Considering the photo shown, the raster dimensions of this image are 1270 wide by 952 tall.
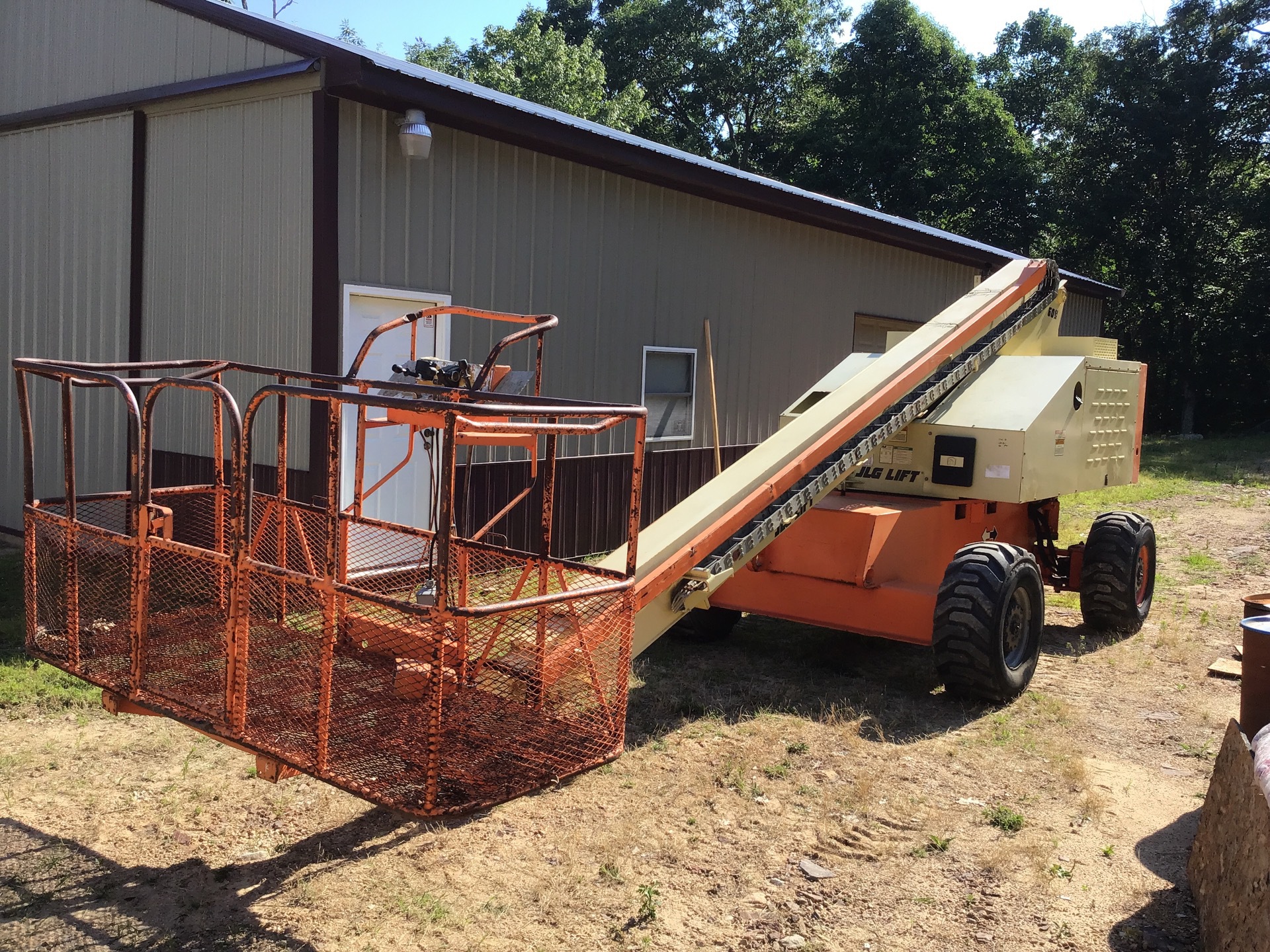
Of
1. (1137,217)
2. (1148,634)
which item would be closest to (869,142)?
(1137,217)

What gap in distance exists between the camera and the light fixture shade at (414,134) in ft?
25.7

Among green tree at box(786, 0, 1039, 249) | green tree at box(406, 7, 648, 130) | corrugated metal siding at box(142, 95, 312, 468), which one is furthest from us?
green tree at box(786, 0, 1039, 249)

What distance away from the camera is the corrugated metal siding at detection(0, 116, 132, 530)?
902cm

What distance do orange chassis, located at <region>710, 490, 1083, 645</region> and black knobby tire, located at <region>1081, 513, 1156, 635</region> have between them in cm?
138

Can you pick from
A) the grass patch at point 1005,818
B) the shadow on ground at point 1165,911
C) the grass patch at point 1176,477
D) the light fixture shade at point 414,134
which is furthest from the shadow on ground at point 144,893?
the grass patch at point 1176,477

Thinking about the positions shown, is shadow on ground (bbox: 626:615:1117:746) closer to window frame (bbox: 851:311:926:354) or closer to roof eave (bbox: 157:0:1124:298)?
roof eave (bbox: 157:0:1124:298)

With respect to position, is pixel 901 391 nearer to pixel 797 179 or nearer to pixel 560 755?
pixel 560 755

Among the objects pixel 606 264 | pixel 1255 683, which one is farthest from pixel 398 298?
pixel 1255 683

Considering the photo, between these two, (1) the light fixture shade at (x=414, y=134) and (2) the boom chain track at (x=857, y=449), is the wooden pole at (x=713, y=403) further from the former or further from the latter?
(1) the light fixture shade at (x=414, y=134)

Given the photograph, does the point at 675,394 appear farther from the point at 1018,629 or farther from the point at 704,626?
the point at 1018,629

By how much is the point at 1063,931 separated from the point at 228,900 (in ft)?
9.56

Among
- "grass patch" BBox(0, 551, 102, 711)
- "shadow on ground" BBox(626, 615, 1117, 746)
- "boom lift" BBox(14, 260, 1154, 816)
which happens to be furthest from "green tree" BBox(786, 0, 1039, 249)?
"grass patch" BBox(0, 551, 102, 711)

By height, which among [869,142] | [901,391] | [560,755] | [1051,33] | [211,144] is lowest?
[560,755]

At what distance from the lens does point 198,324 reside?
27.7 feet
